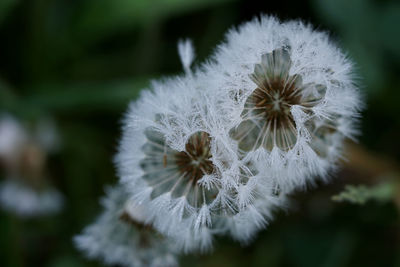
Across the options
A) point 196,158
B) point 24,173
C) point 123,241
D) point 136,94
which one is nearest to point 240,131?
point 196,158

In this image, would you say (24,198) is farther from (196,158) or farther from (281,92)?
(281,92)

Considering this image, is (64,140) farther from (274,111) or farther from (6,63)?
(274,111)

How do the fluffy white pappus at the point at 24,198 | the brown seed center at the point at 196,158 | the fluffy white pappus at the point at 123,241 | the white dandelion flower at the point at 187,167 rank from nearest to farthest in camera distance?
the white dandelion flower at the point at 187,167 → the brown seed center at the point at 196,158 → the fluffy white pappus at the point at 123,241 → the fluffy white pappus at the point at 24,198

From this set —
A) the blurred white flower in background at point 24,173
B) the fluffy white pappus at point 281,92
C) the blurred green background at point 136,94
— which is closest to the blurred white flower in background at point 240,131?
the fluffy white pappus at point 281,92

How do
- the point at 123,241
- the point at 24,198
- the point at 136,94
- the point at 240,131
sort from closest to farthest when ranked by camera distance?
the point at 240,131
the point at 123,241
the point at 136,94
the point at 24,198

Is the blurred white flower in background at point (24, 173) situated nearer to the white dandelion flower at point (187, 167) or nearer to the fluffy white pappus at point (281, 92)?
the white dandelion flower at point (187, 167)
